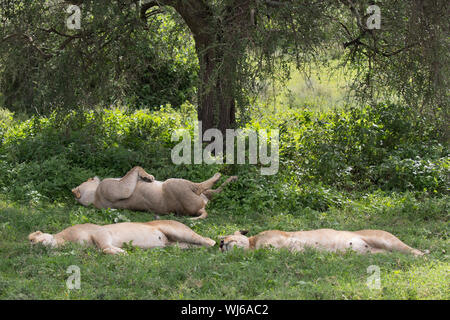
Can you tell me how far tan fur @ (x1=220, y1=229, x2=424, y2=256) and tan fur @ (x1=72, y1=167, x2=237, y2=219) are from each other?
1821 mm

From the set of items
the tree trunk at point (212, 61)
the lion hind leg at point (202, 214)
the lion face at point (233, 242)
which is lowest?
the lion face at point (233, 242)

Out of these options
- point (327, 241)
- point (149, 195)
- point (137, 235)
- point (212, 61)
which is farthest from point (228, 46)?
point (327, 241)

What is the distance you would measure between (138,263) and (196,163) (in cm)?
398

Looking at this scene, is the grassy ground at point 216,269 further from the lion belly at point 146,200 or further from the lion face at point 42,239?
the lion belly at point 146,200

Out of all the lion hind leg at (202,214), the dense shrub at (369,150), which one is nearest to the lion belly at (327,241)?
the lion hind leg at (202,214)

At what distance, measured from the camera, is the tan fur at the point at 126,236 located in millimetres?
7156

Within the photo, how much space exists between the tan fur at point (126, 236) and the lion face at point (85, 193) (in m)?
1.87

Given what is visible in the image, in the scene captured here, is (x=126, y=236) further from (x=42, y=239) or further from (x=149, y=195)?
A: (x=149, y=195)

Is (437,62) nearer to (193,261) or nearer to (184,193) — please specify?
(184,193)

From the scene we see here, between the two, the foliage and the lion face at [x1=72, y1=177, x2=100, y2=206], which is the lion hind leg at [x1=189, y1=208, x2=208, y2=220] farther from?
the foliage

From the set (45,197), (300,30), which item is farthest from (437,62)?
(45,197)

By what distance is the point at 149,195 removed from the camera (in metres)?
9.12

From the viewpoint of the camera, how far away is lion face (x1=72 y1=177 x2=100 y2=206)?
30.5 ft

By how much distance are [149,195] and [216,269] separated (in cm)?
303
